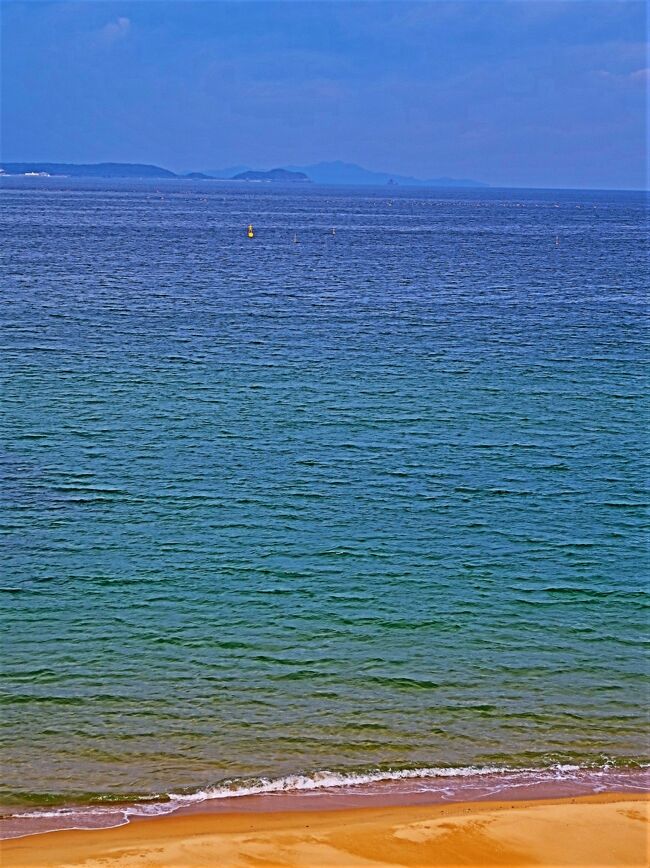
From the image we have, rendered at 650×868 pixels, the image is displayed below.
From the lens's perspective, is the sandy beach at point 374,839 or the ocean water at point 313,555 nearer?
the sandy beach at point 374,839

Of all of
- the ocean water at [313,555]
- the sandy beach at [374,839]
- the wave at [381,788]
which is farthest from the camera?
the ocean water at [313,555]

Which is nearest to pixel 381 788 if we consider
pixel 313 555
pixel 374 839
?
pixel 374 839

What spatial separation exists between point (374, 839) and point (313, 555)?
15.3 metres

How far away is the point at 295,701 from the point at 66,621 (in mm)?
8384

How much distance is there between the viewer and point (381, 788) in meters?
21.7

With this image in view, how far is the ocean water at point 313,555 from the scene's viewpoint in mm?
23766

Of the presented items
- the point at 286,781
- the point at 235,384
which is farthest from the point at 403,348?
the point at 286,781

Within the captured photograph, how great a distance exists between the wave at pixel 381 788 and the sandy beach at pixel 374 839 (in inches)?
A: 19.2

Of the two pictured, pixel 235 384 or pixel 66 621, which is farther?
pixel 235 384

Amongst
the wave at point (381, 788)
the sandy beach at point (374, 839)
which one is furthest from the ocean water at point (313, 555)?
the sandy beach at point (374, 839)

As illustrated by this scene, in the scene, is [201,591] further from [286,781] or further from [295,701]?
[286,781]

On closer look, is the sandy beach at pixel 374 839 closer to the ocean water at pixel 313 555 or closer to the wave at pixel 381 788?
the wave at pixel 381 788

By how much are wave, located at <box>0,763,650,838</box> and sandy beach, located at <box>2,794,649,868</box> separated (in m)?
0.49

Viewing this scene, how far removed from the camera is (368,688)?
1024 inches
